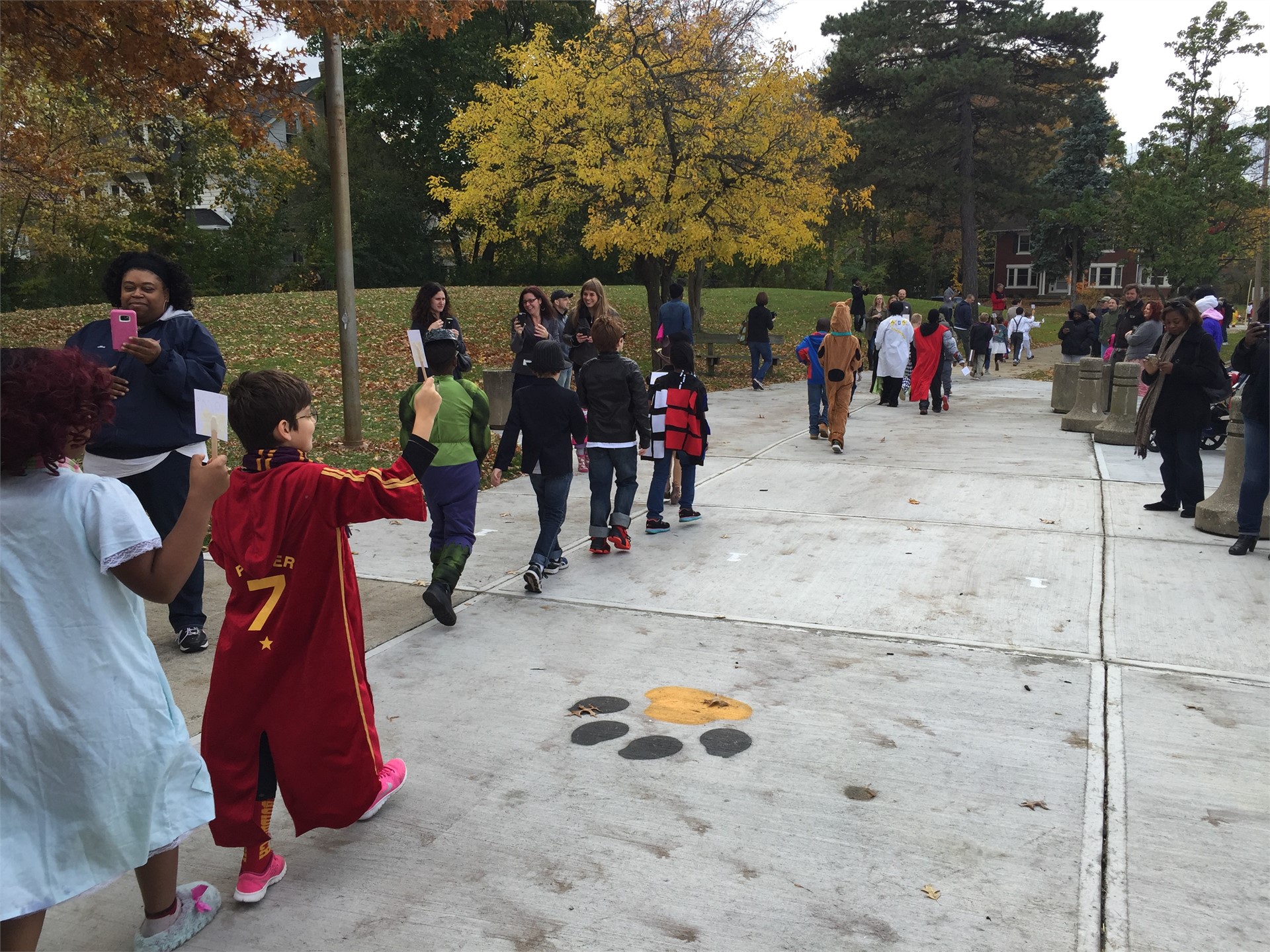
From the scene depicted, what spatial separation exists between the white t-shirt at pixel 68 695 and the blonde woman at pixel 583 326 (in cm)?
718

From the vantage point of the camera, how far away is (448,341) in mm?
5277

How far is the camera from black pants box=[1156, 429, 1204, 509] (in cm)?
795

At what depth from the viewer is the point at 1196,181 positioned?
95.7 ft

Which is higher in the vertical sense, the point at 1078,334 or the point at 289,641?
the point at 1078,334

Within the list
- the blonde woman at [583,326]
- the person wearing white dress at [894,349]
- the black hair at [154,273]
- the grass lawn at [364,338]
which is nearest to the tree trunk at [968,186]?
the grass lawn at [364,338]

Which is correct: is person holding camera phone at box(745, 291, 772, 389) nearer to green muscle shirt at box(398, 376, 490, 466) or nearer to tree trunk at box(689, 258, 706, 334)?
tree trunk at box(689, 258, 706, 334)

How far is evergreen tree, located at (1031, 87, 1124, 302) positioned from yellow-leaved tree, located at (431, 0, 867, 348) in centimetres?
2403

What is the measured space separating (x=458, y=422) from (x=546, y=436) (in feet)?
2.30

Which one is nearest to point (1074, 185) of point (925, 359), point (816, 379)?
point (925, 359)

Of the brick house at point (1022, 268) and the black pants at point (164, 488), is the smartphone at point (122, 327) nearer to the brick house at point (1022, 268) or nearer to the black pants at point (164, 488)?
the black pants at point (164, 488)

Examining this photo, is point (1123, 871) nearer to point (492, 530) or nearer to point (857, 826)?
point (857, 826)

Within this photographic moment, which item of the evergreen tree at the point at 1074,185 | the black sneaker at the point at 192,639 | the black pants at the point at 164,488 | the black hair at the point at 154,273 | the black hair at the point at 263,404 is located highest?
the evergreen tree at the point at 1074,185

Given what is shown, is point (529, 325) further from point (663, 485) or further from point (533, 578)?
point (533, 578)

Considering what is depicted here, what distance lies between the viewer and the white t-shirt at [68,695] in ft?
7.56
